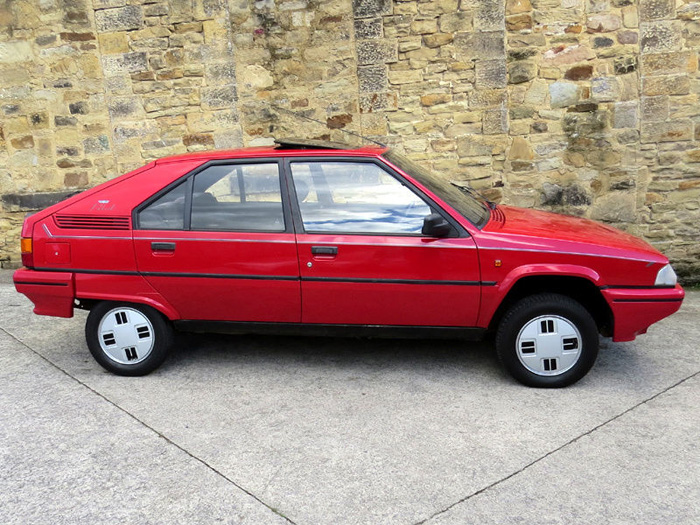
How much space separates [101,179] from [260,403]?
15.8 ft

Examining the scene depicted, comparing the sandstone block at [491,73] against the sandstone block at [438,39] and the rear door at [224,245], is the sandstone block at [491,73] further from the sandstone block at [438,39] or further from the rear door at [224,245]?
the rear door at [224,245]

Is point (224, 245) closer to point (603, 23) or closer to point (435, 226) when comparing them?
point (435, 226)

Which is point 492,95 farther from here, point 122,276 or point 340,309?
point 122,276

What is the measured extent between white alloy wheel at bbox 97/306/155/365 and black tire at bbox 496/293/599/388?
237 centimetres

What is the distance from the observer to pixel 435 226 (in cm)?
409

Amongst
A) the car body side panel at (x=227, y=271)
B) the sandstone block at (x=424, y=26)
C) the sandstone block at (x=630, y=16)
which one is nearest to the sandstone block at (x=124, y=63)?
the sandstone block at (x=424, y=26)

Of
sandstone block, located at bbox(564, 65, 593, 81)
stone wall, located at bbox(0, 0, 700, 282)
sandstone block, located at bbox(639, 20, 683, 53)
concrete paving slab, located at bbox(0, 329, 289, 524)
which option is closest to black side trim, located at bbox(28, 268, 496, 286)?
concrete paving slab, located at bbox(0, 329, 289, 524)

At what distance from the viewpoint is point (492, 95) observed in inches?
279

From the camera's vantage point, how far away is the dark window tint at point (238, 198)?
A: 438 cm

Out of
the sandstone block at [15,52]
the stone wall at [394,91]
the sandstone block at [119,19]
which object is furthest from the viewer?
the sandstone block at [15,52]

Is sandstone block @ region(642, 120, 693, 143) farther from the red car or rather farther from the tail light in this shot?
the tail light

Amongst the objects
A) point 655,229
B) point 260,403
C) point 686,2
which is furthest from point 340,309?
point 686,2

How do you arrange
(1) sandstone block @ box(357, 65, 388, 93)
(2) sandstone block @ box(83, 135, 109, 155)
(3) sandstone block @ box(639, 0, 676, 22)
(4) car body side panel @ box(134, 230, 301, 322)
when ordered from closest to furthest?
(4) car body side panel @ box(134, 230, 301, 322)
(3) sandstone block @ box(639, 0, 676, 22)
(1) sandstone block @ box(357, 65, 388, 93)
(2) sandstone block @ box(83, 135, 109, 155)

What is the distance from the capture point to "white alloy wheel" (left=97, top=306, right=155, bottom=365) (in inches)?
178
